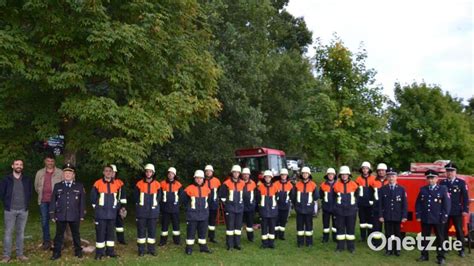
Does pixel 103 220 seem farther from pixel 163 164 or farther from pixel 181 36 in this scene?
pixel 163 164

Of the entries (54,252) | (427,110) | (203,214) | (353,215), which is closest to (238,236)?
(203,214)

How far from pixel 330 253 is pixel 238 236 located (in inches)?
88.4

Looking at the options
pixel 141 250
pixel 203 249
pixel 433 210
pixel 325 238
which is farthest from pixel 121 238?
pixel 433 210

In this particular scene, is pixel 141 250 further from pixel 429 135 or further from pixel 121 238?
pixel 429 135

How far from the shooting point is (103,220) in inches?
399

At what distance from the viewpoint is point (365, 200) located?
1236 centimetres

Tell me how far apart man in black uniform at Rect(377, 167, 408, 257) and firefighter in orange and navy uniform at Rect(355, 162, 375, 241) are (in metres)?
0.92

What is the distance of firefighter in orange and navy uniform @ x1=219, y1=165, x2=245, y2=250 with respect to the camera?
1155 cm

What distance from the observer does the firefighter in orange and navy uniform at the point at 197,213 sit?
10.9 m

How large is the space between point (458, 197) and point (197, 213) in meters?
6.05

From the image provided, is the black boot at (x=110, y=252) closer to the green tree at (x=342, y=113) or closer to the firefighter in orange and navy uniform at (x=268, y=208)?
the firefighter in orange and navy uniform at (x=268, y=208)

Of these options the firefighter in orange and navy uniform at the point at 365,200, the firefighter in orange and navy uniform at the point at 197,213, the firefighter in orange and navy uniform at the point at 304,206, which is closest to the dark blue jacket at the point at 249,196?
the firefighter in orange and navy uniform at the point at 304,206

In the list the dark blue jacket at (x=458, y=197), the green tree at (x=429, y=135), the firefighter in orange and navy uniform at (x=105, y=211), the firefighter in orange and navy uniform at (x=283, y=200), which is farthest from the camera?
the green tree at (x=429, y=135)

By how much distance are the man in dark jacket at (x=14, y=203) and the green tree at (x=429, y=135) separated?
60.8ft
